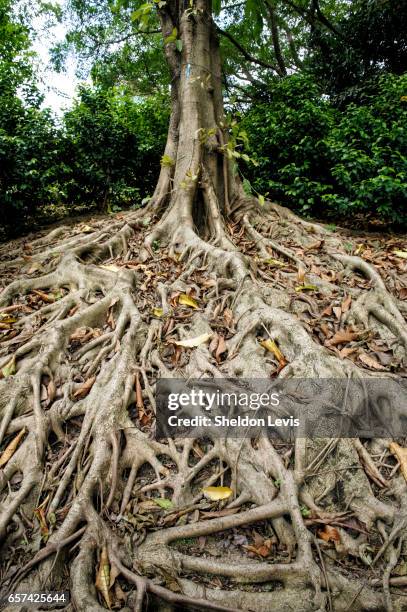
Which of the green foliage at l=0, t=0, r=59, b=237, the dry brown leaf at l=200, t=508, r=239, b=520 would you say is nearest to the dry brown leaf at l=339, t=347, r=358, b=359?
the dry brown leaf at l=200, t=508, r=239, b=520

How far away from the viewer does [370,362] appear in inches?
97.0

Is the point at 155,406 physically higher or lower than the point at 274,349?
lower

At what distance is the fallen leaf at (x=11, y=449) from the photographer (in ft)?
6.82

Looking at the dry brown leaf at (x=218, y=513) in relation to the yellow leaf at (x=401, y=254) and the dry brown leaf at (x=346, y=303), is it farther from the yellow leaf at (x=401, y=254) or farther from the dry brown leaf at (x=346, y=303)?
the yellow leaf at (x=401, y=254)

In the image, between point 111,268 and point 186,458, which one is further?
point 111,268

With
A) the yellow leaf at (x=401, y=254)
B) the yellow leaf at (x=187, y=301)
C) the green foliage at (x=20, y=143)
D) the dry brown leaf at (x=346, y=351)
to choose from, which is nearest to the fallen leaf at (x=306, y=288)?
the dry brown leaf at (x=346, y=351)

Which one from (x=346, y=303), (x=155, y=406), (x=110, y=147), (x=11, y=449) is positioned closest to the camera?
(x=11, y=449)

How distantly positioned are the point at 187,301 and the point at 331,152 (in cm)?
356

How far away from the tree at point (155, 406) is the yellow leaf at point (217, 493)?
0.04 m

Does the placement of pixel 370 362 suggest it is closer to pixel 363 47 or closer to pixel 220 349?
pixel 220 349

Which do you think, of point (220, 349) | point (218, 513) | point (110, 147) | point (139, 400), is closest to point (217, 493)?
point (218, 513)

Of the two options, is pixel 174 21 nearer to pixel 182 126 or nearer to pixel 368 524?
pixel 182 126

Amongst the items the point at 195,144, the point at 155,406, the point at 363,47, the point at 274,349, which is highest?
the point at 363,47

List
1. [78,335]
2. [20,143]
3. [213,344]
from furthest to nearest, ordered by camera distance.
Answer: [20,143] → [78,335] → [213,344]
